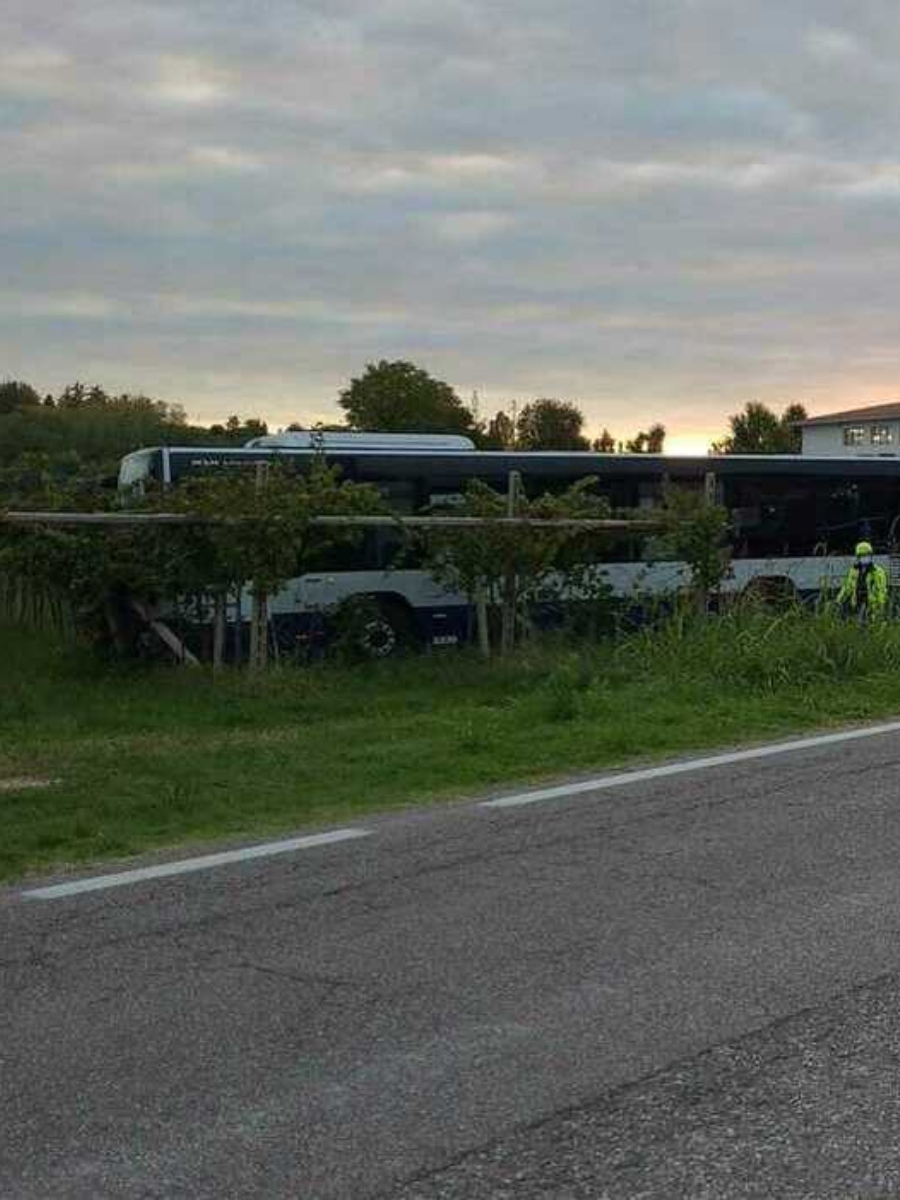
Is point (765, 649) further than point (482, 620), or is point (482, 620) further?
point (482, 620)

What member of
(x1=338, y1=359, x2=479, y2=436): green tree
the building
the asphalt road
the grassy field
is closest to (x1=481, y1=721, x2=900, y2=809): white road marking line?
the grassy field

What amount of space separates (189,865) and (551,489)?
13.0 m

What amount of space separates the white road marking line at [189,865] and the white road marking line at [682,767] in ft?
3.69

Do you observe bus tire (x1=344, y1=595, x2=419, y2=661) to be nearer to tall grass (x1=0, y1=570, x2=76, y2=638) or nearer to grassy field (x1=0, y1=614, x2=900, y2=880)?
grassy field (x1=0, y1=614, x2=900, y2=880)

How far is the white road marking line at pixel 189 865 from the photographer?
6.46 metres

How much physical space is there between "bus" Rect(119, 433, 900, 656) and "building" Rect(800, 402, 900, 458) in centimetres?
7296

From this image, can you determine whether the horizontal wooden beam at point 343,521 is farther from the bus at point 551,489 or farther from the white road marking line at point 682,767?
the white road marking line at point 682,767

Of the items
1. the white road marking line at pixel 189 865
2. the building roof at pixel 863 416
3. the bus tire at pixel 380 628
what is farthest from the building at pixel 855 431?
the white road marking line at pixel 189 865

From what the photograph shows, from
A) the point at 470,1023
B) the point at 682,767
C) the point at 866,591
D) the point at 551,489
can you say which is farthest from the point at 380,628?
the point at 470,1023

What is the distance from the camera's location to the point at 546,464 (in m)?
19.2

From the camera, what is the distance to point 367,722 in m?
11.5

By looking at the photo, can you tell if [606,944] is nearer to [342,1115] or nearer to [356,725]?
[342,1115]

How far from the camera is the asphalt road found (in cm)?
373

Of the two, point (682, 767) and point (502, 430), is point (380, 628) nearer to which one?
point (682, 767)
